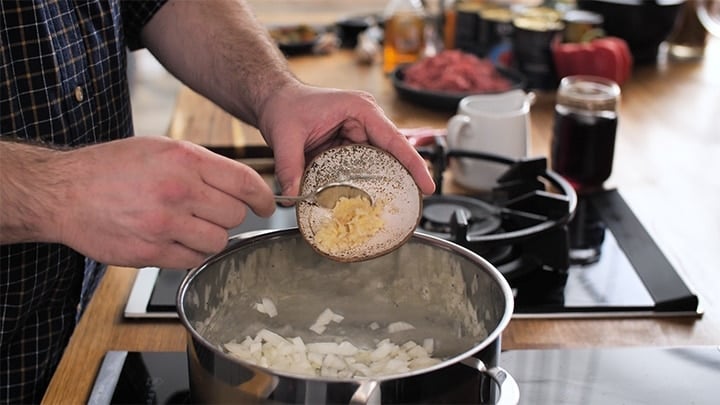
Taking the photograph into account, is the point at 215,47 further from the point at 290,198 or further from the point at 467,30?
the point at 467,30

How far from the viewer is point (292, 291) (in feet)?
3.22

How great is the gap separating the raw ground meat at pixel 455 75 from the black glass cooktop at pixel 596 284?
707 mm

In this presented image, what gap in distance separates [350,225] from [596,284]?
0.42m

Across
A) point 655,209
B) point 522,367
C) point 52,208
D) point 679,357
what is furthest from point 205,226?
point 655,209

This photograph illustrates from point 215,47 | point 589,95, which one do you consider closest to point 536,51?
point 589,95

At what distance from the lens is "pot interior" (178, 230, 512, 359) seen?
876mm

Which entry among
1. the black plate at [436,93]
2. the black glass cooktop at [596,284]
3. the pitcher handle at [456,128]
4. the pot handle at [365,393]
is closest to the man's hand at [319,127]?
the black glass cooktop at [596,284]

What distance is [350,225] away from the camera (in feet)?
3.06

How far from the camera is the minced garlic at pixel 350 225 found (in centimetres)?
92

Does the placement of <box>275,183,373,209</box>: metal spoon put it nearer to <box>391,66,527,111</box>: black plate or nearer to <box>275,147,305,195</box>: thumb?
<box>275,147,305,195</box>: thumb

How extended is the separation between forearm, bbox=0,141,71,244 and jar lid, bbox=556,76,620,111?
100 centimetres

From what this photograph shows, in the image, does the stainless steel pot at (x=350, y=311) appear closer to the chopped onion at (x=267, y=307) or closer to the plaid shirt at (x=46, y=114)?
the chopped onion at (x=267, y=307)

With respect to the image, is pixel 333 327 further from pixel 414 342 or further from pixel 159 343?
pixel 159 343

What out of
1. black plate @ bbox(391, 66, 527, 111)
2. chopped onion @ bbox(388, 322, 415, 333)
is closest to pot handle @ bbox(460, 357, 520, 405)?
chopped onion @ bbox(388, 322, 415, 333)
